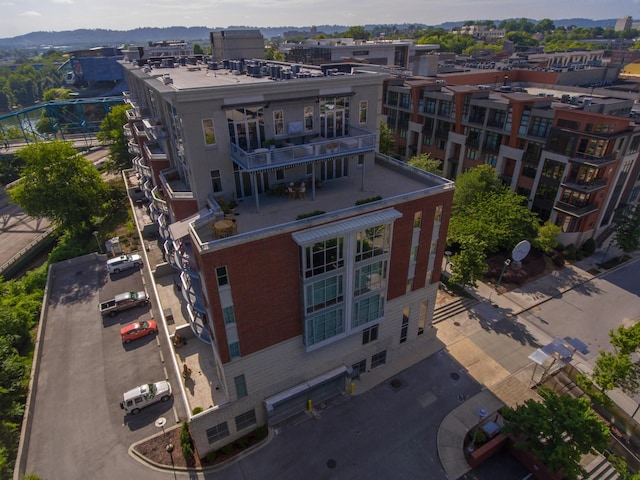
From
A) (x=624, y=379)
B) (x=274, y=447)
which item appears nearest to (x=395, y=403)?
(x=274, y=447)

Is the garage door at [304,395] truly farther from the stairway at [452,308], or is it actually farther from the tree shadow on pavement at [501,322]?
the tree shadow on pavement at [501,322]

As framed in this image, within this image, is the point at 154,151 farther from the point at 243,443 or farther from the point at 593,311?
the point at 593,311

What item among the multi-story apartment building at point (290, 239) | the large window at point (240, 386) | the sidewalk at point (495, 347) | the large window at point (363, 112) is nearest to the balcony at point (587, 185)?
the sidewalk at point (495, 347)

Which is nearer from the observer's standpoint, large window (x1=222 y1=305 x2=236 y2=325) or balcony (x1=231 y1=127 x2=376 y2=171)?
large window (x1=222 y1=305 x2=236 y2=325)

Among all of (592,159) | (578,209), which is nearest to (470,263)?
(578,209)

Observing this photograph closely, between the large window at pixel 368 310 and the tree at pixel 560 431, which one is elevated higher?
the large window at pixel 368 310

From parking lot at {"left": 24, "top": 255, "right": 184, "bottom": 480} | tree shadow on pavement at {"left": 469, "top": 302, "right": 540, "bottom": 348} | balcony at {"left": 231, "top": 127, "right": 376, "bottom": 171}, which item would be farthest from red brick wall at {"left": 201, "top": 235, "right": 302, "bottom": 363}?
tree shadow on pavement at {"left": 469, "top": 302, "right": 540, "bottom": 348}

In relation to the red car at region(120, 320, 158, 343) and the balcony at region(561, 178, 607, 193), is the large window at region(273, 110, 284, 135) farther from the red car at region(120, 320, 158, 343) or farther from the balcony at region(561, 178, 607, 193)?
the balcony at region(561, 178, 607, 193)
